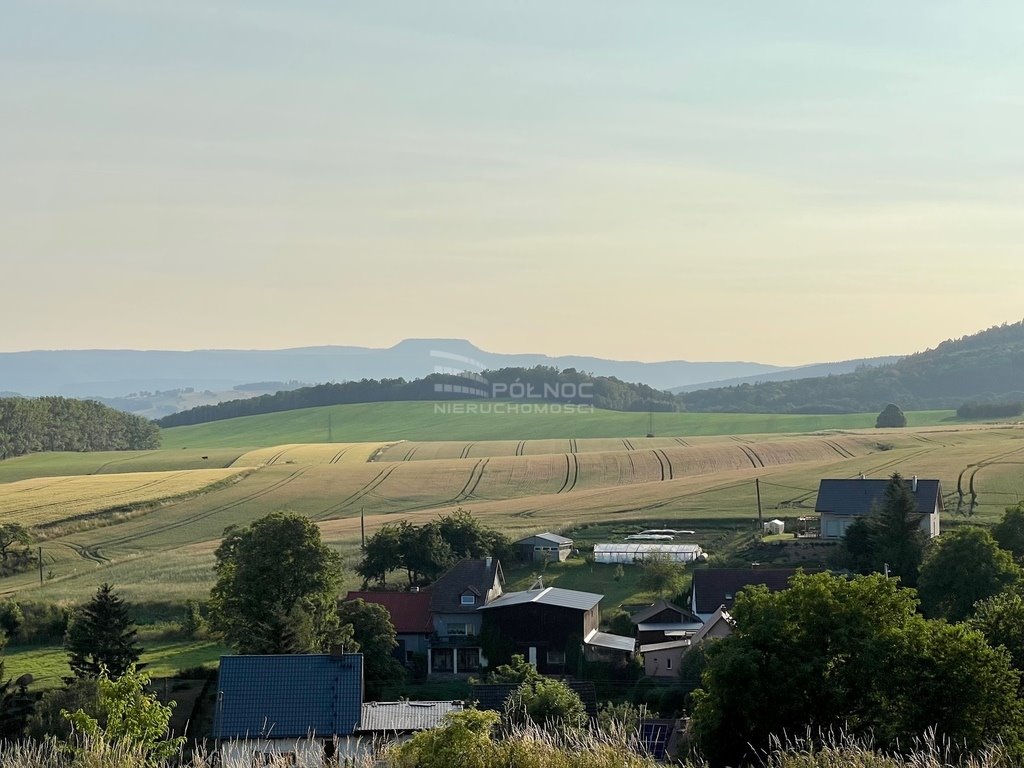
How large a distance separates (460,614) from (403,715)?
1718cm

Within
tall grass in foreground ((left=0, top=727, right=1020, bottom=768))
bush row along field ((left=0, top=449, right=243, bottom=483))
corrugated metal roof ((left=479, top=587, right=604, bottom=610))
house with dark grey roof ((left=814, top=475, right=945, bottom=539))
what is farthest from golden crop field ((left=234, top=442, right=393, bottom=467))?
tall grass in foreground ((left=0, top=727, right=1020, bottom=768))

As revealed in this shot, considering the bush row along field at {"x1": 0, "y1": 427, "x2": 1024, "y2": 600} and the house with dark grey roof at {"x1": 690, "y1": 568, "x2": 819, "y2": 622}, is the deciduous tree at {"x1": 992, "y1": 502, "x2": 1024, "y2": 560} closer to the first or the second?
the house with dark grey roof at {"x1": 690, "y1": 568, "x2": 819, "y2": 622}

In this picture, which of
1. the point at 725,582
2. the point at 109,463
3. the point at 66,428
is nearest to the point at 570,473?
the point at 725,582

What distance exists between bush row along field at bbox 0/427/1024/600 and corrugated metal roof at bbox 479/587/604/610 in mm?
13956

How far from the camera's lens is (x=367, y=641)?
4691 cm

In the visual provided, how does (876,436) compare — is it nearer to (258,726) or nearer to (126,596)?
(126,596)

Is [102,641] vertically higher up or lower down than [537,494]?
lower down

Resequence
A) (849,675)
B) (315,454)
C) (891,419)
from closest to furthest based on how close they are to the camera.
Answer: (849,675) < (315,454) < (891,419)

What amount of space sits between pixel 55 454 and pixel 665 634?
10649 cm

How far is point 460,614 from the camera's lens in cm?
5275

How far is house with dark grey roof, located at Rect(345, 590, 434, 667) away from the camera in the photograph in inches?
2053

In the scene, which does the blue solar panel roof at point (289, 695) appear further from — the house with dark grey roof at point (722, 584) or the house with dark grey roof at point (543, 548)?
the house with dark grey roof at point (543, 548)

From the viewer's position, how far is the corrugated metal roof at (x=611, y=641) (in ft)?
162

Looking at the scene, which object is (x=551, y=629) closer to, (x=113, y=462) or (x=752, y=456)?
(x=752, y=456)
